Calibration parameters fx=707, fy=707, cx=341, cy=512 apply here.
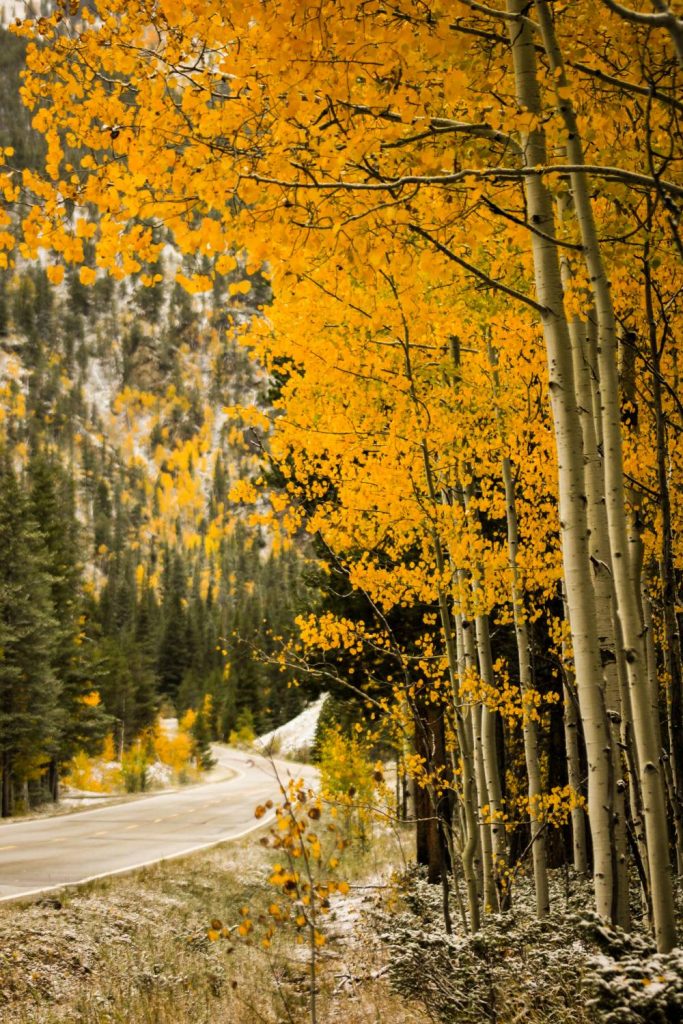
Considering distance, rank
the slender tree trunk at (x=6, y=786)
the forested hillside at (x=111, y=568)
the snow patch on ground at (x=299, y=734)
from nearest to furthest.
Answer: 1. the slender tree trunk at (x=6, y=786)
2. the forested hillside at (x=111, y=568)
3. the snow patch on ground at (x=299, y=734)

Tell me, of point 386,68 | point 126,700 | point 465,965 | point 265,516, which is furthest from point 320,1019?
point 126,700

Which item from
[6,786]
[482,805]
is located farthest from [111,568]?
[482,805]

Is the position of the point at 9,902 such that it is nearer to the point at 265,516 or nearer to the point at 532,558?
the point at 265,516

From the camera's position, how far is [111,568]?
104750mm

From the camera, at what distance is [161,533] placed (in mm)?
167125

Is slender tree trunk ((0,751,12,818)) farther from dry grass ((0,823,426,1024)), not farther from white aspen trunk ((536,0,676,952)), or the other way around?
white aspen trunk ((536,0,676,952))

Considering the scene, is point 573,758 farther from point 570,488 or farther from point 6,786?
point 6,786

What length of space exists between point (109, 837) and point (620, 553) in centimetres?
1240

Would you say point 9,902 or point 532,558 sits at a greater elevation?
point 532,558

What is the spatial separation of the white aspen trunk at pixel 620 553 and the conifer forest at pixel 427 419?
0.02 metres

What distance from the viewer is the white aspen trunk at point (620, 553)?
3.30 metres

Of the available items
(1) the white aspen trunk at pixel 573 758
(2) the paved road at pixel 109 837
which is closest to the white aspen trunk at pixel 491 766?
(1) the white aspen trunk at pixel 573 758

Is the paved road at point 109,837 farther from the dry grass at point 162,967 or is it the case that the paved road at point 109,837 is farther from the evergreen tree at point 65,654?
the evergreen tree at point 65,654

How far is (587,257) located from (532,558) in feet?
11.8
